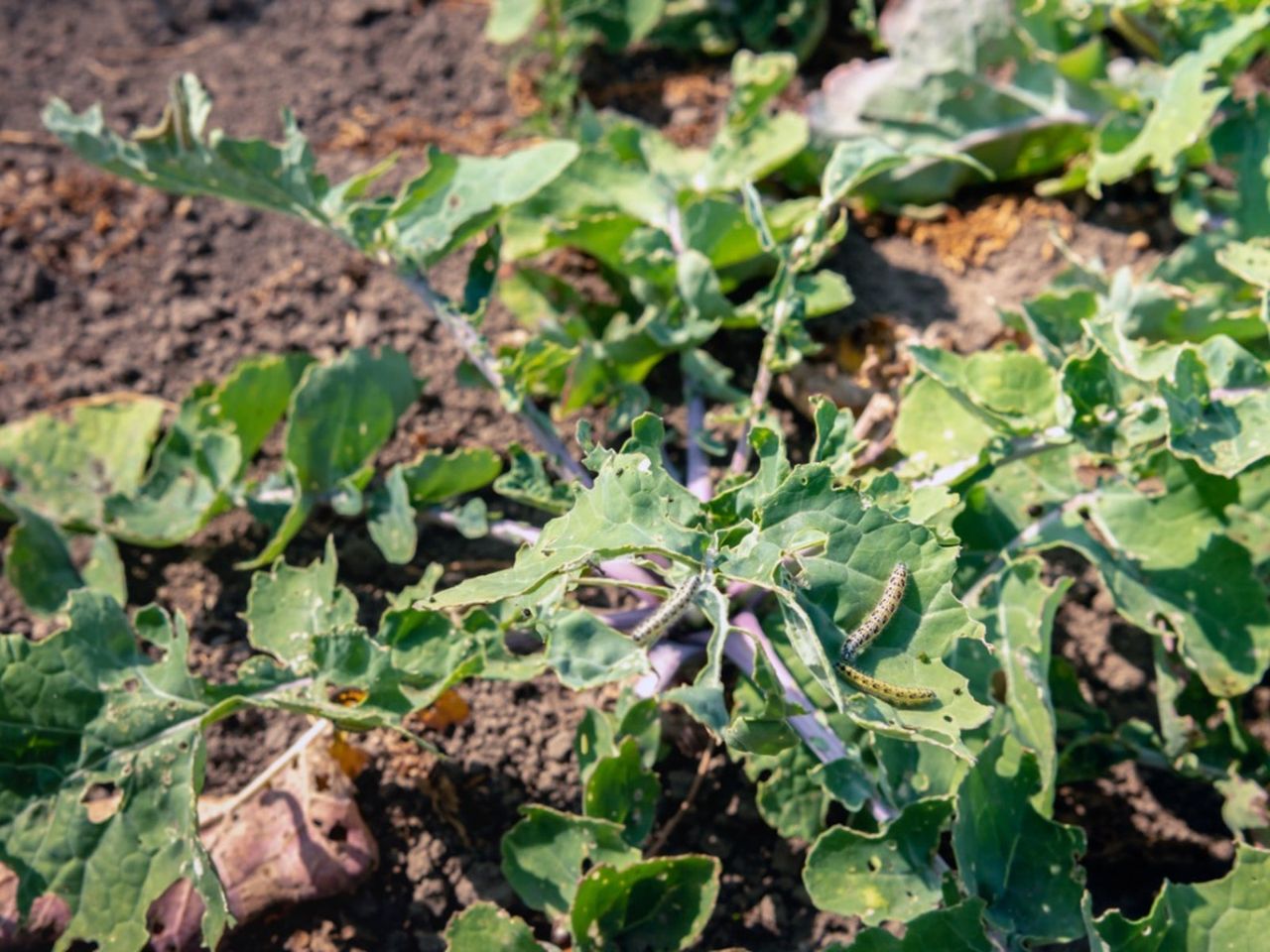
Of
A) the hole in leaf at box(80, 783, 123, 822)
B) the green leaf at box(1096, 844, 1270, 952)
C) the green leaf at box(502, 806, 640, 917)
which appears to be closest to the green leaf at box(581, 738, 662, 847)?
the green leaf at box(502, 806, 640, 917)

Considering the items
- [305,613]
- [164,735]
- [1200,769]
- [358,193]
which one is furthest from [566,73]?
[1200,769]

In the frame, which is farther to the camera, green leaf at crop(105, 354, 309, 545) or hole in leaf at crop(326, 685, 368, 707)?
green leaf at crop(105, 354, 309, 545)

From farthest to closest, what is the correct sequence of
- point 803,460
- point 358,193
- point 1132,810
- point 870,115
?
1. point 870,115
2. point 803,460
3. point 358,193
4. point 1132,810

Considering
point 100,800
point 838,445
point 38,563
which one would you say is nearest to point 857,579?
point 838,445

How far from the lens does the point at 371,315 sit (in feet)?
10.1

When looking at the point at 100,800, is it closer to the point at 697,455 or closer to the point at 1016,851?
the point at 697,455

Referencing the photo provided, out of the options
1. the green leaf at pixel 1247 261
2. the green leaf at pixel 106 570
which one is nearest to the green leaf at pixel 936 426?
the green leaf at pixel 1247 261

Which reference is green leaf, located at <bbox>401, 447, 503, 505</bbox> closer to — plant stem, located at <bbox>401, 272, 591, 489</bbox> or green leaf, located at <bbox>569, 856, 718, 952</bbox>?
plant stem, located at <bbox>401, 272, 591, 489</bbox>

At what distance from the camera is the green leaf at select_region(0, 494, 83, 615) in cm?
256

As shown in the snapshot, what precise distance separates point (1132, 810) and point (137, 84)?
11.4ft

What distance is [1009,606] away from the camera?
7.02ft

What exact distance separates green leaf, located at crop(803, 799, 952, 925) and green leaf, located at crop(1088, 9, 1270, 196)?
67.5 inches

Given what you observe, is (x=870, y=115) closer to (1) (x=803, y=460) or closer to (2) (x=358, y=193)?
(1) (x=803, y=460)

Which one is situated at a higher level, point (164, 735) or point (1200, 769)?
point (164, 735)
